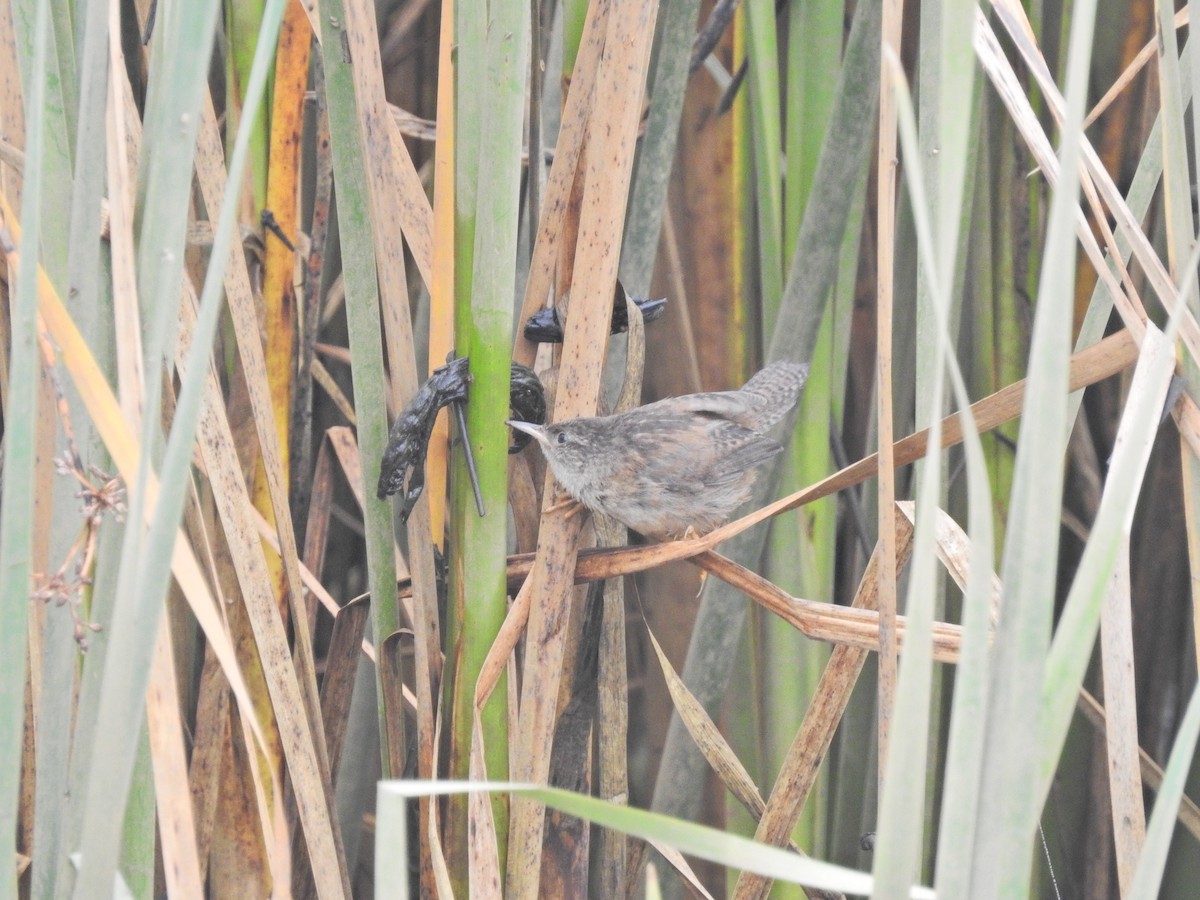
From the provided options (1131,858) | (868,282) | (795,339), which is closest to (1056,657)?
(1131,858)

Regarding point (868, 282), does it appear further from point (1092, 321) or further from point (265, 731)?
point (265, 731)

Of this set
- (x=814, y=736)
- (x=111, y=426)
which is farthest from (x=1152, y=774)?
(x=111, y=426)

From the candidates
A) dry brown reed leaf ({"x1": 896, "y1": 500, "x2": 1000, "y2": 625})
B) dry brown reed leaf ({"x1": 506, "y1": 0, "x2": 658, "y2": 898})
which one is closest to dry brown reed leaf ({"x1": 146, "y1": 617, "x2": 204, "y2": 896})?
dry brown reed leaf ({"x1": 506, "y1": 0, "x2": 658, "y2": 898})

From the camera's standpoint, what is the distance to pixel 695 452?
5.48 feet

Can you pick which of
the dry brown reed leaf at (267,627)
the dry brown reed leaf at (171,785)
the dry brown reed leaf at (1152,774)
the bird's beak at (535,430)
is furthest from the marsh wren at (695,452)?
the dry brown reed leaf at (171,785)

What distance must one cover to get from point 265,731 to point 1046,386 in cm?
118

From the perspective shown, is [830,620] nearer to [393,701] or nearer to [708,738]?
[708,738]

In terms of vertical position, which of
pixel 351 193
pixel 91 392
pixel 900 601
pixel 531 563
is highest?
pixel 351 193

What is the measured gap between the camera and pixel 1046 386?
2.00 ft

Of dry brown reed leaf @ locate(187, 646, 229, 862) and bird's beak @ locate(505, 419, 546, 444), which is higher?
bird's beak @ locate(505, 419, 546, 444)

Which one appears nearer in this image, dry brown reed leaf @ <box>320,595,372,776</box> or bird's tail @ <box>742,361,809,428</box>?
dry brown reed leaf @ <box>320,595,372,776</box>

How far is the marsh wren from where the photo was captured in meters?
1.55

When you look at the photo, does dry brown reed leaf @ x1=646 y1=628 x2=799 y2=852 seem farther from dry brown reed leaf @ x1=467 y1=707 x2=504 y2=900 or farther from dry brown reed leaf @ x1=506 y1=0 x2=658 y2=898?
dry brown reed leaf @ x1=467 y1=707 x2=504 y2=900

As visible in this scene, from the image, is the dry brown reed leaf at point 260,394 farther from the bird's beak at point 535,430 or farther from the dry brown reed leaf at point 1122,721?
the dry brown reed leaf at point 1122,721
